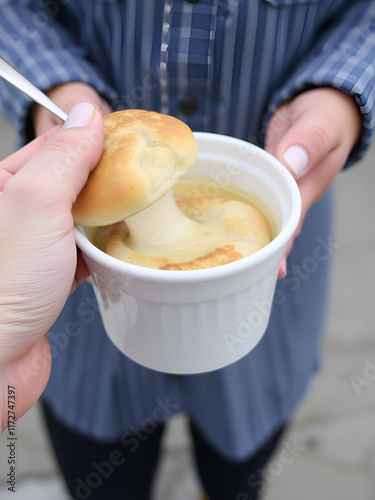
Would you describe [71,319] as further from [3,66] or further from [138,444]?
[3,66]

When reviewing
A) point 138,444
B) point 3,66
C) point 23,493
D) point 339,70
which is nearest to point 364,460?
point 138,444

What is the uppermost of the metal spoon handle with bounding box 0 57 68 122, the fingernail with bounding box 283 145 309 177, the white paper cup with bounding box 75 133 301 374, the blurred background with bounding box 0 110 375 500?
the metal spoon handle with bounding box 0 57 68 122

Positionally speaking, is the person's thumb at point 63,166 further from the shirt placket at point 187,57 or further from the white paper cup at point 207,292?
the shirt placket at point 187,57

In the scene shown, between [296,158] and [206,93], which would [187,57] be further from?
[296,158]

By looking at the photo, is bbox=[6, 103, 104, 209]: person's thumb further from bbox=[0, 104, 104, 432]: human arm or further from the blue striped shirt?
the blue striped shirt

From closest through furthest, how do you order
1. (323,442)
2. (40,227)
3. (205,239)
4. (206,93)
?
(40,227) < (205,239) < (206,93) < (323,442)

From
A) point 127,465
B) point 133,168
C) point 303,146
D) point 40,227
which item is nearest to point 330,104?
point 303,146

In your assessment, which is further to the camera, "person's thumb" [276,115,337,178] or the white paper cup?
"person's thumb" [276,115,337,178]

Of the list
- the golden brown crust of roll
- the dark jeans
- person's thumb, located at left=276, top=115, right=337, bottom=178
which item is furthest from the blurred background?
the golden brown crust of roll
